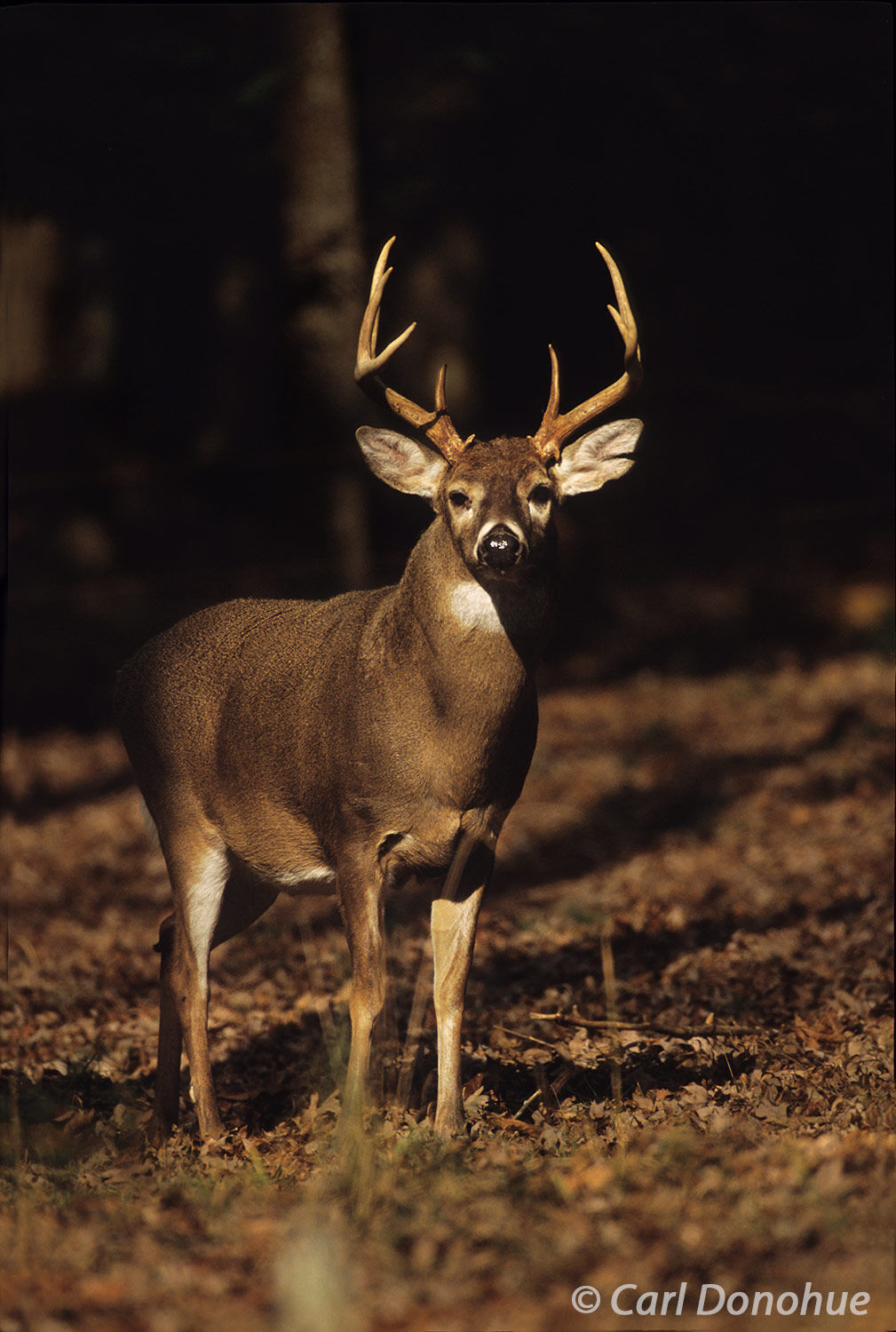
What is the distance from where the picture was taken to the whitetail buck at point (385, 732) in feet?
18.9

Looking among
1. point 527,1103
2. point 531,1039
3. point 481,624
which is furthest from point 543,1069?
point 481,624

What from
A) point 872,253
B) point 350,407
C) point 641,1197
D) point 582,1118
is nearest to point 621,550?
point 872,253

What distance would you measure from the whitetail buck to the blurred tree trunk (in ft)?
16.6

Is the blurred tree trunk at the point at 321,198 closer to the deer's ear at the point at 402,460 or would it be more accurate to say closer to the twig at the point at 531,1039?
the deer's ear at the point at 402,460

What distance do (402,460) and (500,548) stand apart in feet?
2.71

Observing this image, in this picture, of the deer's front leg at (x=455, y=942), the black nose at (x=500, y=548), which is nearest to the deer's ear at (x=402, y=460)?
the black nose at (x=500, y=548)

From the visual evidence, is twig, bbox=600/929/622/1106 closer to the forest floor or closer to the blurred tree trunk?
the forest floor

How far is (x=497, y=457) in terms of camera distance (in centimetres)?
585

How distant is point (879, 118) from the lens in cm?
1062

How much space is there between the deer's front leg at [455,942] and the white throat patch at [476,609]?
0.80m

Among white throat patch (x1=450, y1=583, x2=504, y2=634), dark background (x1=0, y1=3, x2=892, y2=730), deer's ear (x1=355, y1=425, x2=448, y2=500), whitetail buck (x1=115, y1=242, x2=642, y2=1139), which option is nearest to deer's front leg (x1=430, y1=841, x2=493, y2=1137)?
whitetail buck (x1=115, y1=242, x2=642, y2=1139)

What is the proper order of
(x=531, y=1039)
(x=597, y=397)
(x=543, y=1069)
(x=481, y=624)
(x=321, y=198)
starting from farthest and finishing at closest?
(x=321, y=198) → (x=531, y=1039) → (x=543, y=1069) → (x=597, y=397) → (x=481, y=624)

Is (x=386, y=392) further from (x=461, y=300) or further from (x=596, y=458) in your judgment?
(x=461, y=300)

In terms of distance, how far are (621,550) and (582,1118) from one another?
12062mm
